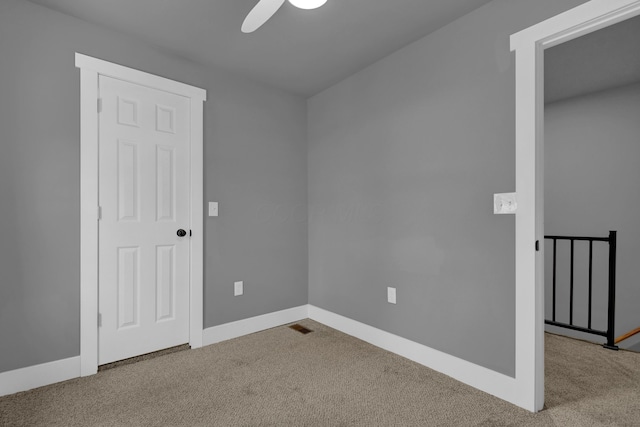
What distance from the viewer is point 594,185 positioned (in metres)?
3.55

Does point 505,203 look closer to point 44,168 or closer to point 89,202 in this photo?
point 89,202

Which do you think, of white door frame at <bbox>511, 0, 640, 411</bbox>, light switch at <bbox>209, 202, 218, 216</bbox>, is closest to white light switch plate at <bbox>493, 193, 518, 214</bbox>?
white door frame at <bbox>511, 0, 640, 411</bbox>

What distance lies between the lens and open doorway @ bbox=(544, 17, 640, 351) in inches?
125

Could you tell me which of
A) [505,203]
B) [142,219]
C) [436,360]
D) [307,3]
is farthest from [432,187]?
[142,219]

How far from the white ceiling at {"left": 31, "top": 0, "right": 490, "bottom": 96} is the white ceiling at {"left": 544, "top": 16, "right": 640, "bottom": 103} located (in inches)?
45.9

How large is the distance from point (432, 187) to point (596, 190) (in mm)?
2621

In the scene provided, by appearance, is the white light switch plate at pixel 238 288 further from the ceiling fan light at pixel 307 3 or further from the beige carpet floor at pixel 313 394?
the ceiling fan light at pixel 307 3

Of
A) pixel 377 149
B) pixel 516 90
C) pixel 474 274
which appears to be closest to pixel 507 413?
pixel 474 274

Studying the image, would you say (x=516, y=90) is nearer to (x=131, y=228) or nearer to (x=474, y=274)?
(x=474, y=274)

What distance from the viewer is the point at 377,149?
2691mm

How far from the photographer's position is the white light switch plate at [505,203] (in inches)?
71.7

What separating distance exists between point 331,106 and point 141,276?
2.29 meters

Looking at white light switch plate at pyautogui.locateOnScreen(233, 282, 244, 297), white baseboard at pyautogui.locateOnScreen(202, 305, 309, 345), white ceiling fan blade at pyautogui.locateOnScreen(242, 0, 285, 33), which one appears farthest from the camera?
white light switch plate at pyautogui.locateOnScreen(233, 282, 244, 297)

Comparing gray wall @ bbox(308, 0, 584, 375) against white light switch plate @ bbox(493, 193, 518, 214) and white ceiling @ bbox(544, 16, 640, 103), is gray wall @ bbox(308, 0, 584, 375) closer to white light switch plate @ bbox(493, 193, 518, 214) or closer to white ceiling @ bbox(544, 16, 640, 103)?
white light switch plate @ bbox(493, 193, 518, 214)
